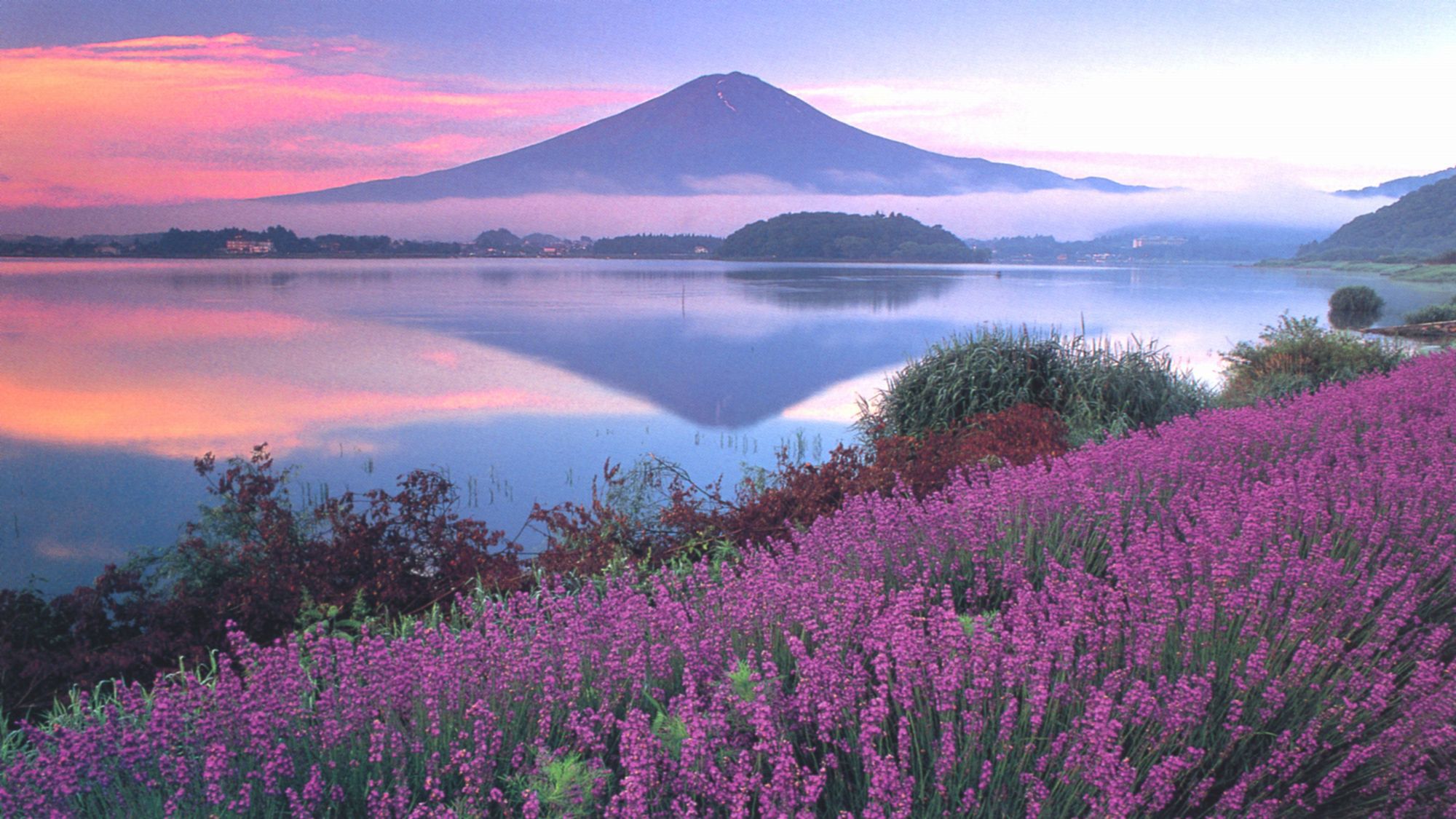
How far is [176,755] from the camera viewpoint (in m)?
2.32

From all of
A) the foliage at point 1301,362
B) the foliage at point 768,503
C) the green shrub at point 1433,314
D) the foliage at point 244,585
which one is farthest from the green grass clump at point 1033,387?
the green shrub at point 1433,314

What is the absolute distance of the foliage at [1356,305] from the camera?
34.3 metres

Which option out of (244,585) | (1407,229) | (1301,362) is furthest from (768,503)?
(1407,229)

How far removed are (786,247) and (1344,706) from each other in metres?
106

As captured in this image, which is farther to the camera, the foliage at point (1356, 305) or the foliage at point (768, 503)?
the foliage at point (1356, 305)

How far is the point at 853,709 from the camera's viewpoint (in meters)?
2.46

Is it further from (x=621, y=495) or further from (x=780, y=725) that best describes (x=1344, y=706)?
(x=621, y=495)

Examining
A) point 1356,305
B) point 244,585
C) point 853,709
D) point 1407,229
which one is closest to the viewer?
point 853,709

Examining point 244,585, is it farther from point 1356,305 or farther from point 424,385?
point 1356,305

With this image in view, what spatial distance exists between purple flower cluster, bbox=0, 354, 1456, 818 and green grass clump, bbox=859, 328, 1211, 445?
641cm

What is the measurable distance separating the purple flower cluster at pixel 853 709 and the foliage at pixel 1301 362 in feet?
32.4

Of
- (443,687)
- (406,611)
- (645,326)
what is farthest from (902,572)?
(645,326)

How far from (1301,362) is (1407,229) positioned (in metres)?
90.7

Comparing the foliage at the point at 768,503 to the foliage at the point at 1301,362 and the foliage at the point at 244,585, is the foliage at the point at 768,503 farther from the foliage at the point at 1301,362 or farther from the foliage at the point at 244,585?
the foliage at the point at 1301,362
